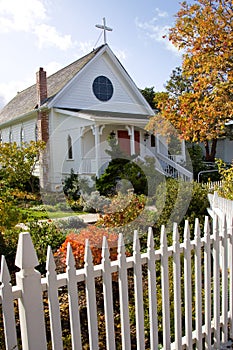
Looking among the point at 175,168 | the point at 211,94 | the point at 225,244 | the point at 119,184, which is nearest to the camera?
the point at 225,244

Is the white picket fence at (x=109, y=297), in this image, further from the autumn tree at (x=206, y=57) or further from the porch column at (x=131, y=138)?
the porch column at (x=131, y=138)

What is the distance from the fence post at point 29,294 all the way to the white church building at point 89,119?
10.4 m

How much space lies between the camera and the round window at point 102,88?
15.6 metres

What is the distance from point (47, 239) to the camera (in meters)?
5.29

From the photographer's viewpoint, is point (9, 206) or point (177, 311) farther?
point (9, 206)

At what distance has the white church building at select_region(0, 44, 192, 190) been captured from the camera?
1355cm

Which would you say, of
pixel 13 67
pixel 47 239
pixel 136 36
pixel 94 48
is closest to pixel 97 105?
pixel 94 48

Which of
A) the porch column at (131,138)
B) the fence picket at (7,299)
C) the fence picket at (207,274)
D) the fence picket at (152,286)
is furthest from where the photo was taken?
the porch column at (131,138)

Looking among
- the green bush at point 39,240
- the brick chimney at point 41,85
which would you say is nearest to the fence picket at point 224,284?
the green bush at point 39,240

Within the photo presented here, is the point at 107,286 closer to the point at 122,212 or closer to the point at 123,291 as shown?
the point at 123,291

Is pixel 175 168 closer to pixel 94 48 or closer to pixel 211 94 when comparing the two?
pixel 211 94

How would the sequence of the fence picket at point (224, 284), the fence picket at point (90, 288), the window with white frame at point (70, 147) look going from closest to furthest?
1. the fence picket at point (90, 288)
2. the fence picket at point (224, 284)
3. the window with white frame at point (70, 147)

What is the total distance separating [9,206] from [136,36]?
281 inches

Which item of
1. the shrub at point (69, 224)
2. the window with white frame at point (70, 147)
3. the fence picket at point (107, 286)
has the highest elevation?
the window with white frame at point (70, 147)
